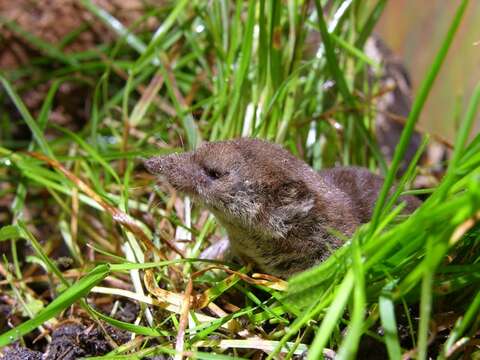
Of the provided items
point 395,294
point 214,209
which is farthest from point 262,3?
point 395,294

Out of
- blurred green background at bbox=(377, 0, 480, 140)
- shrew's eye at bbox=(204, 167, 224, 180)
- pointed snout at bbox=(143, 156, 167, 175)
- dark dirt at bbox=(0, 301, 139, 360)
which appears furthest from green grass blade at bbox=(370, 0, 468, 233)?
blurred green background at bbox=(377, 0, 480, 140)

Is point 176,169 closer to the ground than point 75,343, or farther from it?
farther from it

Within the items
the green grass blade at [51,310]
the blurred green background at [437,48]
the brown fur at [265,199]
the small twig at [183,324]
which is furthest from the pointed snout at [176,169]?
the blurred green background at [437,48]

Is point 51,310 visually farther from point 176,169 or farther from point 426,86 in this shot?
point 426,86

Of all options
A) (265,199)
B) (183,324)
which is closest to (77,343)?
(183,324)

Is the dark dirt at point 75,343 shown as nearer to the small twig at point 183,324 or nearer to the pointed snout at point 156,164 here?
the small twig at point 183,324

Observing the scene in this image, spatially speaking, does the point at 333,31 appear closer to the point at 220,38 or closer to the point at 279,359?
the point at 220,38

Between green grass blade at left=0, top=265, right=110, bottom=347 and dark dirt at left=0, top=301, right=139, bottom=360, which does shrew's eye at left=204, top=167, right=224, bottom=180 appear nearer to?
green grass blade at left=0, top=265, right=110, bottom=347
